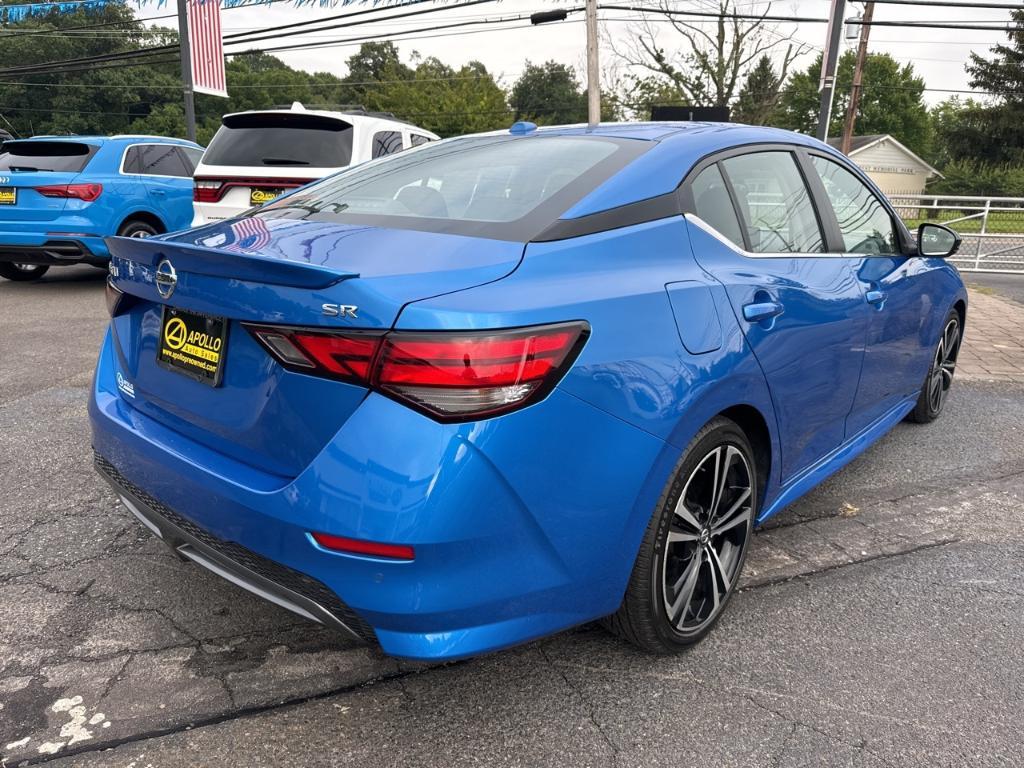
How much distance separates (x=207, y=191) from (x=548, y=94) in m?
73.2

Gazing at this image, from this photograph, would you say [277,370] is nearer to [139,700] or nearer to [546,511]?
[546,511]

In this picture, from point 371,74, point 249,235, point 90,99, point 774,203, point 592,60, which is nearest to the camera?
point 249,235

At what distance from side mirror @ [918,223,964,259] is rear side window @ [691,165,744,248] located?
1760 mm

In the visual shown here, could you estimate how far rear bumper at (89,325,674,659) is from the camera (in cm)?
158

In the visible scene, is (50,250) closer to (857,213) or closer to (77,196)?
(77,196)

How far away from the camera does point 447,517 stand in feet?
5.20

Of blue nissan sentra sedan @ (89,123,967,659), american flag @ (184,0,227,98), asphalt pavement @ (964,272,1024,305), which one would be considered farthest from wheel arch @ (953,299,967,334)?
american flag @ (184,0,227,98)

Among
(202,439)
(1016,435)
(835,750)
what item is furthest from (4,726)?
(1016,435)

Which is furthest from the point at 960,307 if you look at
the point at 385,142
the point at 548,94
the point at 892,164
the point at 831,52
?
the point at 548,94

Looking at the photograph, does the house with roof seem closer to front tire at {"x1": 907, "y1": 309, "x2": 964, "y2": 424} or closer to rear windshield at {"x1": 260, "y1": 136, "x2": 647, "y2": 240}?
front tire at {"x1": 907, "y1": 309, "x2": 964, "y2": 424}

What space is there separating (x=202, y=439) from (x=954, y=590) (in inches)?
103

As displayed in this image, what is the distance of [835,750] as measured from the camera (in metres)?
1.96

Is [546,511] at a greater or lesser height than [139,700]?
greater

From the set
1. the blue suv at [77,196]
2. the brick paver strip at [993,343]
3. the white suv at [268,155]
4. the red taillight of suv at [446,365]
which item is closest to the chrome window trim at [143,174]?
the blue suv at [77,196]
